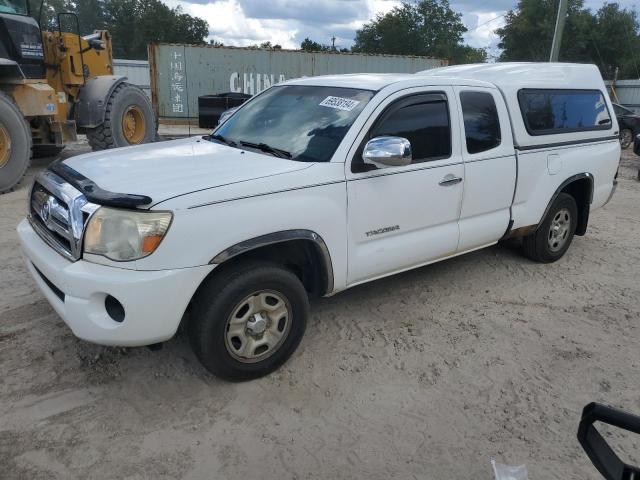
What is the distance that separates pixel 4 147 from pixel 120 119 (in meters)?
2.32

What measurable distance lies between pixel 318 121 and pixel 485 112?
1.54 metres

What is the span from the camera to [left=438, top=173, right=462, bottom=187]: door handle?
12.9 feet

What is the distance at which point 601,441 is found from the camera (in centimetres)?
155

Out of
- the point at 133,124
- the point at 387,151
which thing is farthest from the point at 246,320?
the point at 133,124

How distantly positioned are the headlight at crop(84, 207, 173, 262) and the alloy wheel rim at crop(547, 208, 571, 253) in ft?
13.2

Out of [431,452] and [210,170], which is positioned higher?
[210,170]

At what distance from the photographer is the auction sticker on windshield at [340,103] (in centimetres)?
364

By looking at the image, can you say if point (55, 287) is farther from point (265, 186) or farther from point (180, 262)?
point (265, 186)

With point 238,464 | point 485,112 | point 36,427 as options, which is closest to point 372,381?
point 238,464

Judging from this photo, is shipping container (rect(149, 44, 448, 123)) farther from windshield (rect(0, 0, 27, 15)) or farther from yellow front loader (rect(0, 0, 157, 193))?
windshield (rect(0, 0, 27, 15))

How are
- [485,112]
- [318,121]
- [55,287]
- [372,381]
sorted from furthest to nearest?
[485,112]
[318,121]
[372,381]
[55,287]

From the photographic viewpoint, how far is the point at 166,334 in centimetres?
283

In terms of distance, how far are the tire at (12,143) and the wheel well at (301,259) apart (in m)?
5.94

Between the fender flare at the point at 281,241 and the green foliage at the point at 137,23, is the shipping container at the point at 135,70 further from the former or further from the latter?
the green foliage at the point at 137,23
